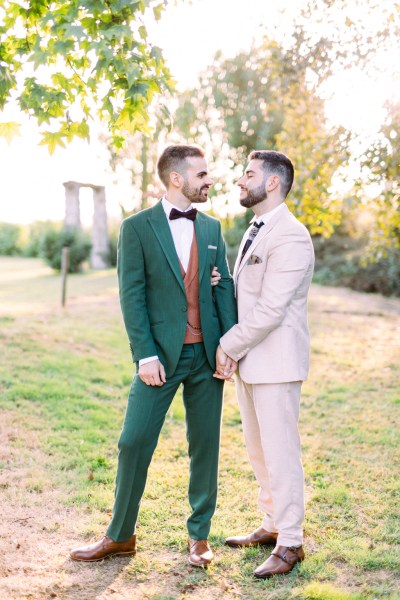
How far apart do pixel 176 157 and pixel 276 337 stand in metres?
1.17

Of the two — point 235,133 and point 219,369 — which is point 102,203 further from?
point 219,369

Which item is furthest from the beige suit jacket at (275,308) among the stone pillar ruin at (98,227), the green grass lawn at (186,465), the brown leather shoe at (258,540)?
the stone pillar ruin at (98,227)

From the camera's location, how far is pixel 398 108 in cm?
766

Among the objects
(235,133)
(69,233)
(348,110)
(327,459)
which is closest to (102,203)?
(69,233)

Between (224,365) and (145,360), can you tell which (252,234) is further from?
(145,360)

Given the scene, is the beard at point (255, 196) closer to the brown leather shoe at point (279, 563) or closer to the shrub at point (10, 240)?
the brown leather shoe at point (279, 563)

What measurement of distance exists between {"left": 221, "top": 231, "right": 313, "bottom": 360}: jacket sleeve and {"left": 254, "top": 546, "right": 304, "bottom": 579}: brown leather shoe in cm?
116

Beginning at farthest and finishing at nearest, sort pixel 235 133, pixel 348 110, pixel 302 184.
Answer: pixel 235 133, pixel 302 184, pixel 348 110

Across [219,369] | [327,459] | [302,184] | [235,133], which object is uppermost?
[235,133]

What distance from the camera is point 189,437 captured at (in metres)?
4.03

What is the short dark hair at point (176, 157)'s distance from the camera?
3.78 m

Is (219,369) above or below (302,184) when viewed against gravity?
below

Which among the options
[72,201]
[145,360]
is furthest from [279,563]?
[72,201]

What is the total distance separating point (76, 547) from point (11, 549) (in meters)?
0.39
